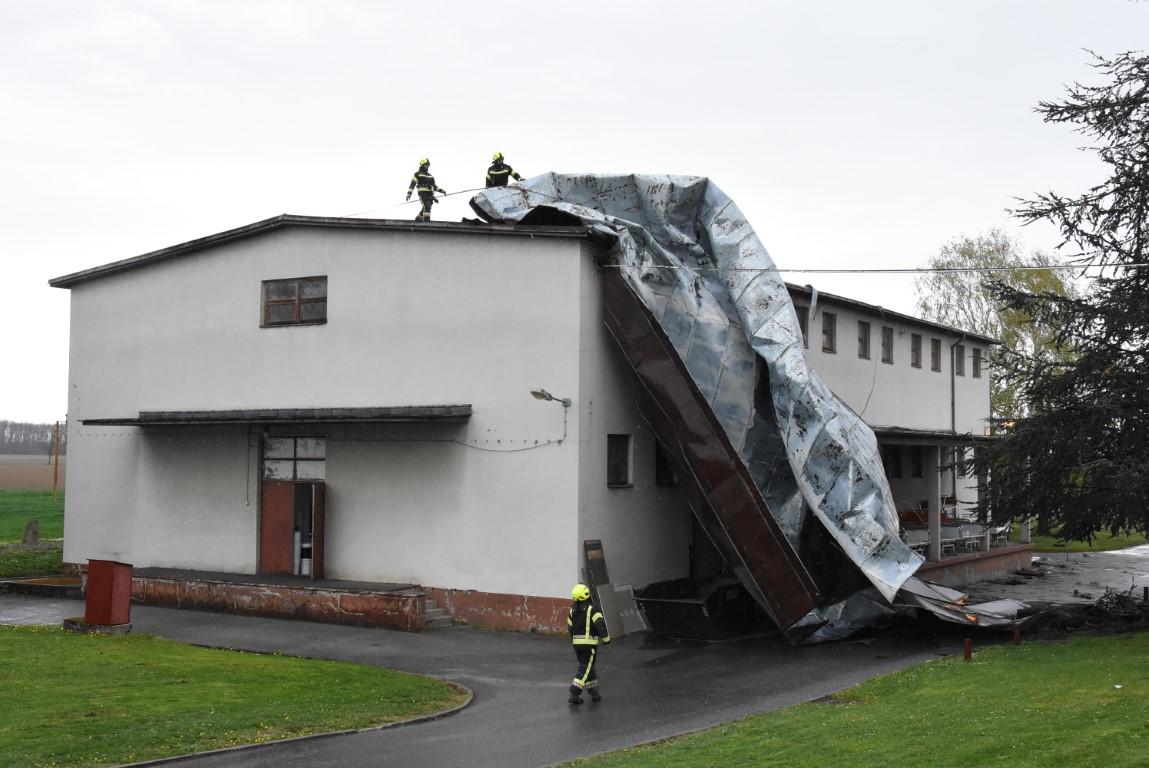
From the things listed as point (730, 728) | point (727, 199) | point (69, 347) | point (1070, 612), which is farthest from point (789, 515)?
point (69, 347)

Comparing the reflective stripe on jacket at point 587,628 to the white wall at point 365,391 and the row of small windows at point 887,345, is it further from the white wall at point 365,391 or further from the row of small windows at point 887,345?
the row of small windows at point 887,345

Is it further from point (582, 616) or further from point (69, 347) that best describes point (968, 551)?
point (69, 347)

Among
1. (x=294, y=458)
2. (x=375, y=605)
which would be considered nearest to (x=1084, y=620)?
(x=375, y=605)

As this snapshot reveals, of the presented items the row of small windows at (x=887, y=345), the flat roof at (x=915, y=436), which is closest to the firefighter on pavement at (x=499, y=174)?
the row of small windows at (x=887, y=345)

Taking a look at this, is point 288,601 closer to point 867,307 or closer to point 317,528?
point 317,528

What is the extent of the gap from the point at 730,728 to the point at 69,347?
72.2 ft

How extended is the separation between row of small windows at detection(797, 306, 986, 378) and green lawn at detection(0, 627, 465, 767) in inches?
508

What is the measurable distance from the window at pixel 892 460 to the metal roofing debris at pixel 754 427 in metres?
12.7

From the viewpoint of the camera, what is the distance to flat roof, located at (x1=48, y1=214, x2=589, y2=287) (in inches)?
850

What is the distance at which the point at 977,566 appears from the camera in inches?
1287

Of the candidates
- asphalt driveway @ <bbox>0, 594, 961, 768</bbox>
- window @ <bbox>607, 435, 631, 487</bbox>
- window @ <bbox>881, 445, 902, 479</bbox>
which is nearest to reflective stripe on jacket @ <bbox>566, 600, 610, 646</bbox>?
asphalt driveway @ <bbox>0, 594, 961, 768</bbox>

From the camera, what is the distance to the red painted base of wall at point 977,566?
2986cm

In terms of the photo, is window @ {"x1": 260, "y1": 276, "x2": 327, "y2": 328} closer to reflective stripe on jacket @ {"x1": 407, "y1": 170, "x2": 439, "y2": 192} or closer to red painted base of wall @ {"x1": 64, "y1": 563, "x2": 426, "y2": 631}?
reflective stripe on jacket @ {"x1": 407, "y1": 170, "x2": 439, "y2": 192}

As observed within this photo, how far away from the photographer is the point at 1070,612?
68.9 ft
